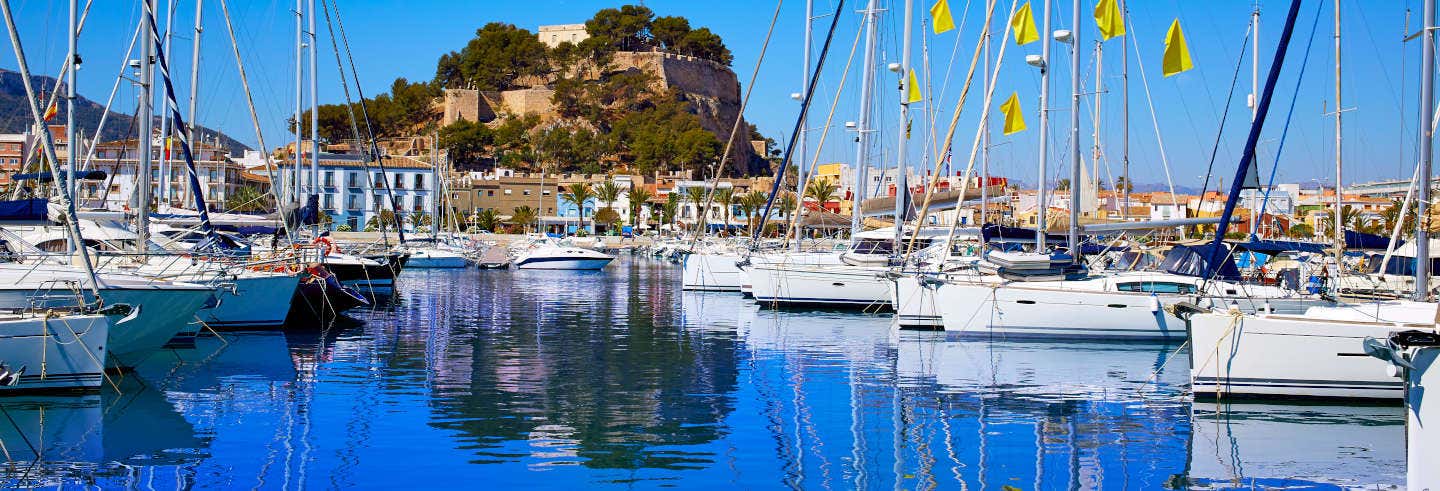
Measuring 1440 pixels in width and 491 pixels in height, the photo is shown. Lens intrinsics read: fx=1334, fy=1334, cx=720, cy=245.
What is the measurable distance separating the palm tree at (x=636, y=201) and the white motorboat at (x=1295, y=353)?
3298 inches

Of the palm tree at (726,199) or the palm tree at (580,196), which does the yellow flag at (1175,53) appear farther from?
the palm tree at (580,196)

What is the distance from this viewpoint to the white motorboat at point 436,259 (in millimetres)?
50822

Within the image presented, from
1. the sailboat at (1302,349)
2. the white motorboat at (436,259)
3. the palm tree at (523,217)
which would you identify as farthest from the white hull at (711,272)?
the palm tree at (523,217)

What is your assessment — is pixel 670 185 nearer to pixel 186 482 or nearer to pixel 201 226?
pixel 201 226

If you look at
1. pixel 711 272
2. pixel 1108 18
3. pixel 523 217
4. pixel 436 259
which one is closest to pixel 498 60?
pixel 523 217

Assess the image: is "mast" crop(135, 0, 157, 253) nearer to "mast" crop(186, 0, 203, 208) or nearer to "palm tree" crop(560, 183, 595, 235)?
"mast" crop(186, 0, 203, 208)

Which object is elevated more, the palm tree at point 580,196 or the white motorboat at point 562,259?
the palm tree at point 580,196

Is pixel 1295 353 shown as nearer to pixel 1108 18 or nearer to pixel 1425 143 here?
pixel 1425 143

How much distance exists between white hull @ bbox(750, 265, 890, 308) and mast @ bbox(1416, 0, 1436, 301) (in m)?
13.6

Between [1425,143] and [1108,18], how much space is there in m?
7.55

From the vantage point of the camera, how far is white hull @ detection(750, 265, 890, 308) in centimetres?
2742

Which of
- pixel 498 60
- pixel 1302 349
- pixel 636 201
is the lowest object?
pixel 1302 349

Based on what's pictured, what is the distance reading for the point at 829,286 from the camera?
2761 cm

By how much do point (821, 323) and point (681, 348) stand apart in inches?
194
